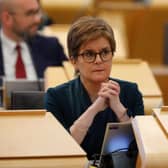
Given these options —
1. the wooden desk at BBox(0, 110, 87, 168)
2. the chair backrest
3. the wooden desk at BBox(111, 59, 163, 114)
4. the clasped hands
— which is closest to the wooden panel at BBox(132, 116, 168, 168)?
the wooden desk at BBox(0, 110, 87, 168)

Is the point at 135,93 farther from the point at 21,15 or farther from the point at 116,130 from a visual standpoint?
the point at 21,15

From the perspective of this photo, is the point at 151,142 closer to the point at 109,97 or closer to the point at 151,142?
the point at 151,142

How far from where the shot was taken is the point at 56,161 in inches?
61.6

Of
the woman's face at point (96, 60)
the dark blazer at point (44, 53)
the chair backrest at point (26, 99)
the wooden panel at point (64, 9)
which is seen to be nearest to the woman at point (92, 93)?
the woman's face at point (96, 60)

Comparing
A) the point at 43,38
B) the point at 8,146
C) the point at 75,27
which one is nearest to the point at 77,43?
the point at 75,27

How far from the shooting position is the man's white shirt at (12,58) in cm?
373

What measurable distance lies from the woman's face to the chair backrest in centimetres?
38

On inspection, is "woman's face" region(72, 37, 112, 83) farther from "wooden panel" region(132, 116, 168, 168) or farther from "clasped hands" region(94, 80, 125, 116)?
"wooden panel" region(132, 116, 168, 168)

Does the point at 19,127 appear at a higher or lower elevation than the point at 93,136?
higher

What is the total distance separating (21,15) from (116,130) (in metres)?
2.20

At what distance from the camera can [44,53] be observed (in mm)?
3748

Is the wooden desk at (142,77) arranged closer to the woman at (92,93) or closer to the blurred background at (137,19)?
the woman at (92,93)

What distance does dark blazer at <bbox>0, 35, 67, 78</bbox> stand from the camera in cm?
370

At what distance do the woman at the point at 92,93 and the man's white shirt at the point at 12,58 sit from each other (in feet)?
4.68
